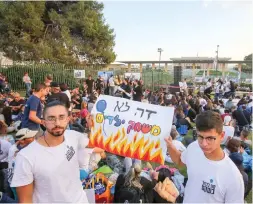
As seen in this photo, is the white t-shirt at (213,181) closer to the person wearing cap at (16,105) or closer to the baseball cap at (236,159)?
the baseball cap at (236,159)

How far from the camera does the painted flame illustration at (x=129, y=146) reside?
3.94 m

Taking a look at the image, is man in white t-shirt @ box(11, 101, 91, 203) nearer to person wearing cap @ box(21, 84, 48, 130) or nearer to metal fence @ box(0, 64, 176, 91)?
person wearing cap @ box(21, 84, 48, 130)

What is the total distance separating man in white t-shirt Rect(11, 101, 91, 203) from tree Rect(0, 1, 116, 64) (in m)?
21.0

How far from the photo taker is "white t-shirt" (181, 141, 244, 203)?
2119mm

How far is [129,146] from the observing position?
4.11m

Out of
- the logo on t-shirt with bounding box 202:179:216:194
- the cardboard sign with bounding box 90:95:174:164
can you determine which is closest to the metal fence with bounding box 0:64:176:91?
the cardboard sign with bounding box 90:95:174:164

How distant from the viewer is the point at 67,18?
24000 millimetres

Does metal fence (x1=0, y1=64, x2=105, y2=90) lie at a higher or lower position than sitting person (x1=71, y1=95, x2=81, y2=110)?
higher

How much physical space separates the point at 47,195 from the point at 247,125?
799 cm

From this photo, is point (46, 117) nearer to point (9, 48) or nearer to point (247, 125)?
point (247, 125)

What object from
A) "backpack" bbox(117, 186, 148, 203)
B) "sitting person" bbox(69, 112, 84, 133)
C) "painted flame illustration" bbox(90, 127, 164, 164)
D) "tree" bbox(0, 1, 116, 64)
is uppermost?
"tree" bbox(0, 1, 116, 64)

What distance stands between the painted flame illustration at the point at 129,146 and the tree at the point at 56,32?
63.8 ft

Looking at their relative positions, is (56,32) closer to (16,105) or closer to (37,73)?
(37,73)

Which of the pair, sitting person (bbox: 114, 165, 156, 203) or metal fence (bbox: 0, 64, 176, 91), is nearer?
sitting person (bbox: 114, 165, 156, 203)
